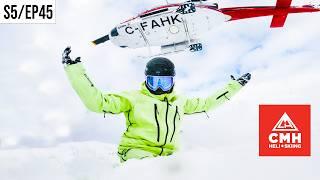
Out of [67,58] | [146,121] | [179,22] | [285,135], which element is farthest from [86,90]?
[179,22]

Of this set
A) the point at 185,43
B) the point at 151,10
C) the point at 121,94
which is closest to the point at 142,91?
the point at 121,94

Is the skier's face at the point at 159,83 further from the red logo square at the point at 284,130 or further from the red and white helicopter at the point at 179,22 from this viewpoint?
the red and white helicopter at the point at 179,22

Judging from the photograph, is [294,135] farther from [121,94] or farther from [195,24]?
[195,24]

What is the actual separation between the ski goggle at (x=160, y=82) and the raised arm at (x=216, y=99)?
0.46m

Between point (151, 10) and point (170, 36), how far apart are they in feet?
1.39

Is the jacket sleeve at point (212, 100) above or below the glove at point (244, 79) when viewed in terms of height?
below

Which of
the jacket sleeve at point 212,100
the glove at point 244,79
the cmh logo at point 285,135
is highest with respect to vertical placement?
the glove at point 244,79

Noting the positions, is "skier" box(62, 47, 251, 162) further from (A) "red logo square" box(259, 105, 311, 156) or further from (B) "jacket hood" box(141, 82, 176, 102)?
(A) "red logo square" box(259, 105, 311, 156)

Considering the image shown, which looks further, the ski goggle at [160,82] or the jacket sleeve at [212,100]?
the jacket sleeve at [212,100]

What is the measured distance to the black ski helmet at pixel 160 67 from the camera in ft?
12.4

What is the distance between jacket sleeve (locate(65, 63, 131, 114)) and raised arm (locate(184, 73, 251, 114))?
2.36 feet

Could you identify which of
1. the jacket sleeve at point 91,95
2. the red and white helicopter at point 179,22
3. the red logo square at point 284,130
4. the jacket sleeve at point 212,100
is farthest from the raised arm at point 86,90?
the red and white helicopter at point 179,22

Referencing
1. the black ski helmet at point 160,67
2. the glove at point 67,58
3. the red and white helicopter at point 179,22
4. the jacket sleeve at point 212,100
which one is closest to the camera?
the glove at point 67,58

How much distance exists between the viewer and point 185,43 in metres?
6.54
